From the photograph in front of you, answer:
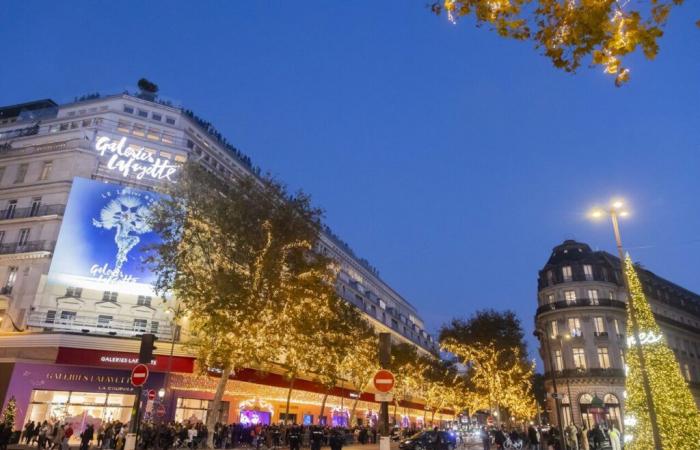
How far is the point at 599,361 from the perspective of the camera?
50.4m

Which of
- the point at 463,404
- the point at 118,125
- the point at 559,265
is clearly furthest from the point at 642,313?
the point at 463,404

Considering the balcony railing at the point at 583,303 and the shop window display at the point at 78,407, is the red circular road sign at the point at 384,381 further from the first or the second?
the balcony railing at the point at 583,303

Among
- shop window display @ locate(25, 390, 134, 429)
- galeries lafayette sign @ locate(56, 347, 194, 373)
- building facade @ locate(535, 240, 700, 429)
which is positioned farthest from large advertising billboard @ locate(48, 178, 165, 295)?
building facade @ locate(535, 240, 700, 429)

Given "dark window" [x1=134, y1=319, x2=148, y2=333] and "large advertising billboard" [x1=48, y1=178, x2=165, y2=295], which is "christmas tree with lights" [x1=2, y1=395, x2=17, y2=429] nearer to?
"dark window" [x1=134, y1=319, x2=148, y2=333]

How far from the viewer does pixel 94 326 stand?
29688mm

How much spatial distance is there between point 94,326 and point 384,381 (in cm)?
2608

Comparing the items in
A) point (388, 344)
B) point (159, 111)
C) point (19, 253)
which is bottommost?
point (388, 344)

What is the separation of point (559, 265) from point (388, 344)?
51.0 meters

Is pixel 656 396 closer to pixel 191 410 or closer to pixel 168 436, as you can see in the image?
pixel 168 436

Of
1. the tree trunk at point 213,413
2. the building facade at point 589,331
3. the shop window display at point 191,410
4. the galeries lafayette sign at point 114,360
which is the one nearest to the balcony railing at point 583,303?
the building facade at point 589,331

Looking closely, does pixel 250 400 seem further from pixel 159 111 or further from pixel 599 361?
pixel 599 361

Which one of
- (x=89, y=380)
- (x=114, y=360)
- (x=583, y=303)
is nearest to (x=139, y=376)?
(x=114, y=360)

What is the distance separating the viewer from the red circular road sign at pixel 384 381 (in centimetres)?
997

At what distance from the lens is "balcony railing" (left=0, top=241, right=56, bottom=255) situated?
30.9 meters
